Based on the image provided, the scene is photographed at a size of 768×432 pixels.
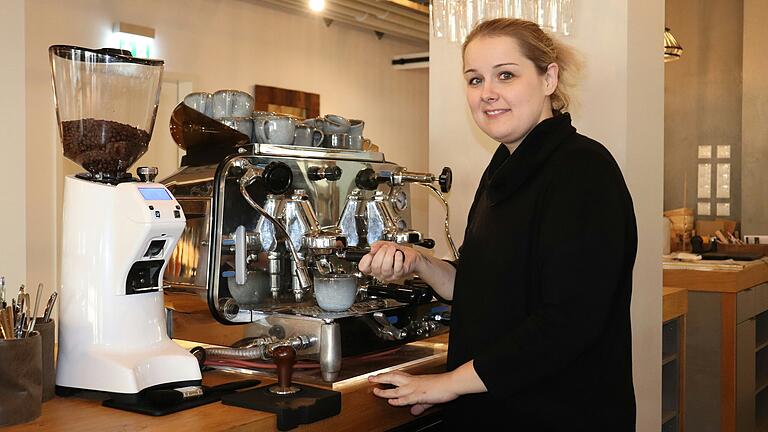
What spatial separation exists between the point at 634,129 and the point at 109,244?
5.65 feet

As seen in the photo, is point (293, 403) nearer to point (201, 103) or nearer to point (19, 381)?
point (19, 381)

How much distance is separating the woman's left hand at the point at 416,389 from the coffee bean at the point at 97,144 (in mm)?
723

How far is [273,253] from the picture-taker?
2172 mm

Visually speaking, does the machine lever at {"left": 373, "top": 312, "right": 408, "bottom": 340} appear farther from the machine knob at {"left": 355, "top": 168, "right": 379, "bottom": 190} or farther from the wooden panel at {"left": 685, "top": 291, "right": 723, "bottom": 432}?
the wooden panel at {"left": 685, "top": 291, "right": 723, "bottom": 432}

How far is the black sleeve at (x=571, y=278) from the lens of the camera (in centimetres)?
168

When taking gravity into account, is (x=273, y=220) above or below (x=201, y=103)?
below

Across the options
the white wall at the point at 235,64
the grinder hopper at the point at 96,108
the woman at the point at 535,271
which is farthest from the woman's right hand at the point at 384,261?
the white wall at the point at 235,64

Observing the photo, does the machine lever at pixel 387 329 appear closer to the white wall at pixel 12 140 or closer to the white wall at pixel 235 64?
the white wall at pixel 12 140

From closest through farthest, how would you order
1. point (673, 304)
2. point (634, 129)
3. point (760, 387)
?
point (634, 129), point (673, 304), point (760, 387)

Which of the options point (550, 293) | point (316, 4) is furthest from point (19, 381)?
point (316, 4)

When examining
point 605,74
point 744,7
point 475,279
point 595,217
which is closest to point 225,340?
point 475,279

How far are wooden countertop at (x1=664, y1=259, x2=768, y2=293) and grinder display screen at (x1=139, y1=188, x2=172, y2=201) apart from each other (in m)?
3.56

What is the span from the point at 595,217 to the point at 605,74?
3.93 feet

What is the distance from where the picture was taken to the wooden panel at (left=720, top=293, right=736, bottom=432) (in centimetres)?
444
